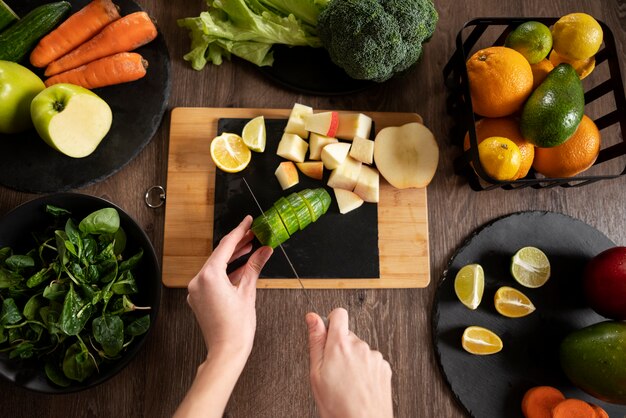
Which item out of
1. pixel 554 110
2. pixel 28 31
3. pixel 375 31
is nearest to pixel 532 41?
pixel 554 110

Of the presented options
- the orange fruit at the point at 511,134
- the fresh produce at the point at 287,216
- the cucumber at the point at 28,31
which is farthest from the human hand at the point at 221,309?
the cucumber at the point at 28,31

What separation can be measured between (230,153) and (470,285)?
824 mm

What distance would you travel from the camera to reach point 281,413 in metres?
1.31

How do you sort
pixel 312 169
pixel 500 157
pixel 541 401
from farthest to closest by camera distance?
pixel 312 169 → pixel 541 401 → pixel 500 157

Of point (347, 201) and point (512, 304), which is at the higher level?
point (347, 201)

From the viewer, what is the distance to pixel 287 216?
49.9 inches

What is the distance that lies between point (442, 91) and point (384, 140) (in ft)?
1.01

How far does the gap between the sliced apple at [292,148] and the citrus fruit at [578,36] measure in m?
0.78

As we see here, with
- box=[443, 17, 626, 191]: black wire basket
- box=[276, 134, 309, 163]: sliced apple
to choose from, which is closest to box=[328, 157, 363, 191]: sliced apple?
box=[276, 134, 309, 163]: sliced apple

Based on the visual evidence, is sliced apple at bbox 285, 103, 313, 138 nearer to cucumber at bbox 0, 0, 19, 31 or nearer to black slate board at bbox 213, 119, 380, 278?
black slate board at bbox 213, 119, 380, 278

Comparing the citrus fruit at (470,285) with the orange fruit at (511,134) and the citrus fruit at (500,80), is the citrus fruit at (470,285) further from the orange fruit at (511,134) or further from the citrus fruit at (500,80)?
the citrus fruit at (500,80)

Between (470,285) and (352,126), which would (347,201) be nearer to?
(352,126)

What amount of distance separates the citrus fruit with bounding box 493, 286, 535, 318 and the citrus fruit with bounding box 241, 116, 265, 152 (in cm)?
85

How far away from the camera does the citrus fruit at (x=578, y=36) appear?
122 cm
